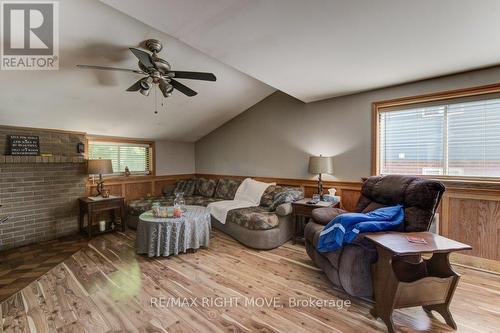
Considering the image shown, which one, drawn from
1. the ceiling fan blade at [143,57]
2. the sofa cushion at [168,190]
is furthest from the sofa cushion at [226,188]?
the ceiling fan blade at [143,57]

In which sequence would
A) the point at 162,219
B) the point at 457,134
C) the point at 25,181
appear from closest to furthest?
the point at 457,134
the point at 162,219
the point at 25,181

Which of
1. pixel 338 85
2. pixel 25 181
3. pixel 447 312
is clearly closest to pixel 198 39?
pixel 338 85

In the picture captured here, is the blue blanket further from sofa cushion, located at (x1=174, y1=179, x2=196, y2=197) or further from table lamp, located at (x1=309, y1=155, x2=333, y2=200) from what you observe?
sofa cushion, located at (x1=174, y1=179, x2=196, y2=197)

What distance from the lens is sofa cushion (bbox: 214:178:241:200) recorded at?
4.64 m

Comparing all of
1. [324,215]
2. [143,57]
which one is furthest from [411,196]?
[143,57]

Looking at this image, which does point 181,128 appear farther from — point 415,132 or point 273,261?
point 415,132

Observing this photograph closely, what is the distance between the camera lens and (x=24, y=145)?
3264mm

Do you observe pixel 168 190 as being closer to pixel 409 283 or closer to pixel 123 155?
pixel 123 155

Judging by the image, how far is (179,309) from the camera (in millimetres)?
1958

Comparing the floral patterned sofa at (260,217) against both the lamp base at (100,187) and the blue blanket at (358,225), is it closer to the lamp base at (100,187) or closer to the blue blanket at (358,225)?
the lamp base at (100,187)

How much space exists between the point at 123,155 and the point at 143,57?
3347 mm

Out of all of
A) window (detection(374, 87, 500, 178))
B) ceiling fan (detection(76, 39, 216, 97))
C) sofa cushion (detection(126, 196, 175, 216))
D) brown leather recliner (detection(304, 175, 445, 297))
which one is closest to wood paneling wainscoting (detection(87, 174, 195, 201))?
sofa cushion (detection(126, 196, 175, 216))

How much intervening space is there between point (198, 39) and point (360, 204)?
2.63m

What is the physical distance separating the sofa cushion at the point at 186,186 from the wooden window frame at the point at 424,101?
3860 mm
